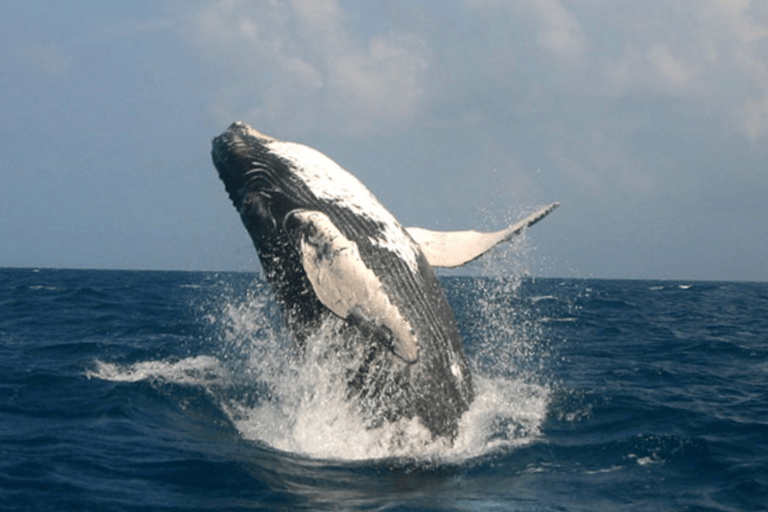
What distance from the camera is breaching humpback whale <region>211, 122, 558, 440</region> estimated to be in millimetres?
6555

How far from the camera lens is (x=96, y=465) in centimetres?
625

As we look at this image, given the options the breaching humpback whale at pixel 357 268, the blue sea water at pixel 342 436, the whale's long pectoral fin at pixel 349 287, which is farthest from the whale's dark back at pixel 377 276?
the whale's long pectoral fin at pixel 349 287

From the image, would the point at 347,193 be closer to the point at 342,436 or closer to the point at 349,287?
the point at 349,287

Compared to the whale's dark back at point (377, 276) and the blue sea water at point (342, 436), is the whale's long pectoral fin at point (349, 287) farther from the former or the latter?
the blue sea water at point (342, 436)

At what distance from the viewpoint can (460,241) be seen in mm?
8148

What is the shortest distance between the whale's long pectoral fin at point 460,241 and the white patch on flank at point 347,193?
38 cm

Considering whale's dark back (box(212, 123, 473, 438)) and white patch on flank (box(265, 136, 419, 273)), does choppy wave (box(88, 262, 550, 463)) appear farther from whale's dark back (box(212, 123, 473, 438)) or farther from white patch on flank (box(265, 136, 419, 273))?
white patch on flank (box(265, 136, 419, 273))

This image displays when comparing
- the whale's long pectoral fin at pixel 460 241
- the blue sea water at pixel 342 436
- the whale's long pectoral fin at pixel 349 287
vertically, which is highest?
the whale's long pectoral fin at pixel 460 241

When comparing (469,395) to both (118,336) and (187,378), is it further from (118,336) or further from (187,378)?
Result: (118,336)

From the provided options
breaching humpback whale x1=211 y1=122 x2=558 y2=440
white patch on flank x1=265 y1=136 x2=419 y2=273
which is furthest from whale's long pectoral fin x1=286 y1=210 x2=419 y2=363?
white patch on flank x1=265 y1=136 x2=419 y2=273

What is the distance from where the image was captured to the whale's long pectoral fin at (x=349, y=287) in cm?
620

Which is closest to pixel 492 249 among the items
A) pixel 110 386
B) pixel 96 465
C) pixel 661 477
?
pixel 661 477

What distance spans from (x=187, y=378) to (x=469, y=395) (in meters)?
4.74

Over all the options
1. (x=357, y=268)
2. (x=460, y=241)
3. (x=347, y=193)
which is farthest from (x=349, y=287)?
(x=460, y=241)
